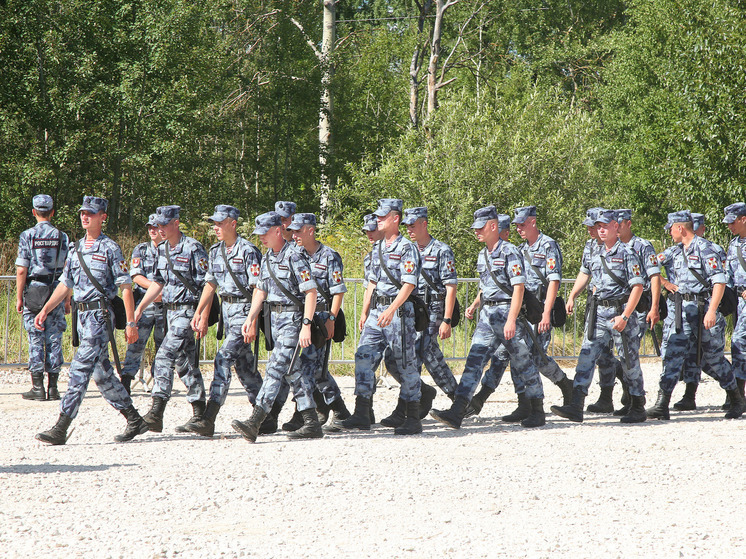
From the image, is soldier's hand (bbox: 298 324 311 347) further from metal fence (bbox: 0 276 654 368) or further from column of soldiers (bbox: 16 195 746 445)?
metal fence (bbox: 0 276 654 368)

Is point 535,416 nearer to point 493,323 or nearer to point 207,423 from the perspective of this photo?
point 493,323

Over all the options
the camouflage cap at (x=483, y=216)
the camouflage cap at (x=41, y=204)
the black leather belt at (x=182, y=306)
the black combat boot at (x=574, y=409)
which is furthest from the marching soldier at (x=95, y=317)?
the black combat boot at (x=574, y=409)

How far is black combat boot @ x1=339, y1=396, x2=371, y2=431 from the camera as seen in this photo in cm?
800

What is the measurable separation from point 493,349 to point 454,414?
2.24 ft

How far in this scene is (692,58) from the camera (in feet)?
60.8

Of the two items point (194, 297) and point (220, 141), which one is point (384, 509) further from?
point (220, 141)

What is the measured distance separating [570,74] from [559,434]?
34.4 metres

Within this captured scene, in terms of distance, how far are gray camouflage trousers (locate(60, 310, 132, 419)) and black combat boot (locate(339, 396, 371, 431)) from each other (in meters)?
1.96

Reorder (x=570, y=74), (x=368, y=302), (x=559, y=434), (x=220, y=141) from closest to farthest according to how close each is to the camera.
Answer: (x=559, y=434)
(x=368, y=302)
(x=220, y=141)
(x=570, y=74)

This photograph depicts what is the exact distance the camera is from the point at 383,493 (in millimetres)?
5652

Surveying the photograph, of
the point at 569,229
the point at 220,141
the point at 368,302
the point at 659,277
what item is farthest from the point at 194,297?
the point at 220,141

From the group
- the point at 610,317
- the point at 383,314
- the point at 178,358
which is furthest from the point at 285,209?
the point at 610,317

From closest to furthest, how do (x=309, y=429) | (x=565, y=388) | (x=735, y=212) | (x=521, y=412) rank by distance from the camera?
1. (x=309, y=429)
2. (x=521, y=412)
3. (x=565, y=388)
4. (x=735, y=212)

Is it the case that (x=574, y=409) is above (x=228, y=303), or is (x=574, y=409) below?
below
